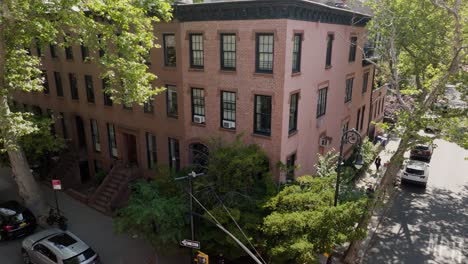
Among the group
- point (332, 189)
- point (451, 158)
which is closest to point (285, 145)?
point (332, 189)

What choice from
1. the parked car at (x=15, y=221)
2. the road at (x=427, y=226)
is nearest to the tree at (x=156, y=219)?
the parked car at (x=15, y=221)

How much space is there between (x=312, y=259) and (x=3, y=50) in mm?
15030

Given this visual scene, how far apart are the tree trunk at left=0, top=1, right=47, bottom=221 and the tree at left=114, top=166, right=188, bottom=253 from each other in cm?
639

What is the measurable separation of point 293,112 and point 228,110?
3.19 metres

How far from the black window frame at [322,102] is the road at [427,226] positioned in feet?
23.7

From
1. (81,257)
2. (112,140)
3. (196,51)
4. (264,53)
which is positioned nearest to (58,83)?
(112,140)

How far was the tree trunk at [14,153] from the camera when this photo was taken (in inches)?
544

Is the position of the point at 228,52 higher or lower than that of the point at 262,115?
higher

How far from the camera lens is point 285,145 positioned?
608 inches

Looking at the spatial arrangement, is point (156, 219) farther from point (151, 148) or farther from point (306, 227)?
point (151, 148)

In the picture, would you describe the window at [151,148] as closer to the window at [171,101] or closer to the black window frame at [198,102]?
the window at [171,101]

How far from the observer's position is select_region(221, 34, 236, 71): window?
49.9 feet

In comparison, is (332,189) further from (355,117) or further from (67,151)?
(67,151)

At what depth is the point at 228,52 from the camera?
607 inches
